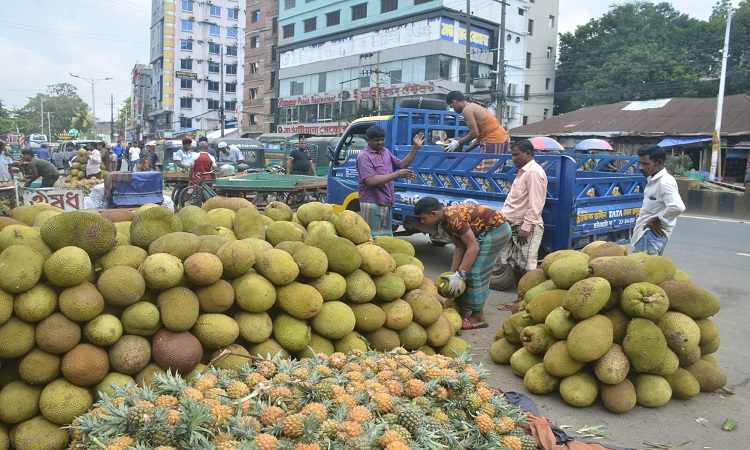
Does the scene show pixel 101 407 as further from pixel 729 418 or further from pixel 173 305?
pixel 729 418

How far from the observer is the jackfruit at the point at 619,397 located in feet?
12.4

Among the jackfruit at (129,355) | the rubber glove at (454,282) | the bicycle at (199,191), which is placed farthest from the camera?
the bicycle at (199,191)

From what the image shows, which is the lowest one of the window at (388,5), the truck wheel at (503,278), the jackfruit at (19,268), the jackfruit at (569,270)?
the truck wheel at (503,278)

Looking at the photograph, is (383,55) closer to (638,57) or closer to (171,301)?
(638,57)

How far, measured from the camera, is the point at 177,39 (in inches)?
2773

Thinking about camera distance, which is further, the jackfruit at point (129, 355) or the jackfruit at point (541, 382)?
the jackfruit at point (541, 382)

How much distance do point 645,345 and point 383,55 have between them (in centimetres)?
4128

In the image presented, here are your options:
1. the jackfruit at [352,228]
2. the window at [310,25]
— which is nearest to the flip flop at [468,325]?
the jackfruit at [352,228]

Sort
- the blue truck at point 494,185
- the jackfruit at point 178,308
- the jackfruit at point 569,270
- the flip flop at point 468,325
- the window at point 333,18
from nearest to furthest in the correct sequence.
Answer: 1. the jackfruit at point 178,308
2. the jackfruit at point 569,270
3. the flip flop at point 468,325
4. the blue truck at point 494,185
5. the window at point 333,18

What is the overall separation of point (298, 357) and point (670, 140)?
27.3 m

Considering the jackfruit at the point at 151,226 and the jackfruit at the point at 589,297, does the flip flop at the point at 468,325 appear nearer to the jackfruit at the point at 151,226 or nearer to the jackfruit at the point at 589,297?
the jackfruit at the point at 589,297

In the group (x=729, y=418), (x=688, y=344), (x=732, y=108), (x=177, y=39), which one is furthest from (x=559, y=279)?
(x=177, y=39)

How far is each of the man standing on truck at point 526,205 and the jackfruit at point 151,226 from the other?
3.68m

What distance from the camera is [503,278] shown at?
23.3 ft
